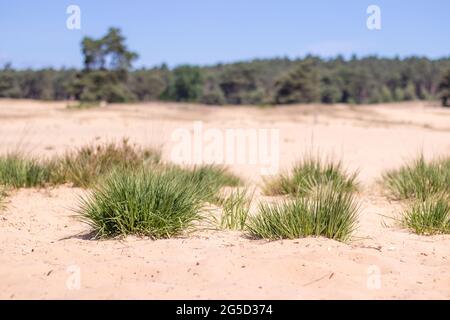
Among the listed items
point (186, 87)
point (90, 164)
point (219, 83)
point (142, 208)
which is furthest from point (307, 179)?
point (219, 83)

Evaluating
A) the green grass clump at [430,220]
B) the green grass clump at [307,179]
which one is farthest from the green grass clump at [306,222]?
the green grass clump at [307,179]

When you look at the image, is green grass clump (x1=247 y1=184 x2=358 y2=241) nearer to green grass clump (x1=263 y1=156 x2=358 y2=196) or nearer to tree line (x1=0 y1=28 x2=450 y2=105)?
green grass clump (x1=263 y1=156 x2=358 y2=196)

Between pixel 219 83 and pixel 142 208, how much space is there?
69.3 meters

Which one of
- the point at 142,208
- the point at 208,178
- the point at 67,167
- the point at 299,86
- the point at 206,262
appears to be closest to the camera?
the point at 206,262

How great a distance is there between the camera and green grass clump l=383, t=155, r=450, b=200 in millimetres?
8383

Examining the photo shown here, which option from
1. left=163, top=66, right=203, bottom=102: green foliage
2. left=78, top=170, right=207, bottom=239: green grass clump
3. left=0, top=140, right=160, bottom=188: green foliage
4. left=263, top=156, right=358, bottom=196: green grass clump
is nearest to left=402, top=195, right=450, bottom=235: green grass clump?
left=263, top=156, right=358, bottom=196: green grass clump

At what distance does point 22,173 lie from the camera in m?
8.46

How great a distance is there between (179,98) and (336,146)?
5288 cm

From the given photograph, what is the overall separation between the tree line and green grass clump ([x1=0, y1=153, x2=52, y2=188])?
34487mm

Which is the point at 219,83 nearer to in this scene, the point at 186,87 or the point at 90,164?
the point at 186,87

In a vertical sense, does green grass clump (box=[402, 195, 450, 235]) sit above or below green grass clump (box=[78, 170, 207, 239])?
below

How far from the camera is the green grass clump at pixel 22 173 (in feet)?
27.5

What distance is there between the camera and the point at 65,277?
14.9ft
